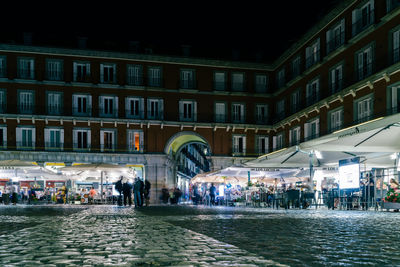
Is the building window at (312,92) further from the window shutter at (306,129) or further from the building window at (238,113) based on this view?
the building window at (238,113)

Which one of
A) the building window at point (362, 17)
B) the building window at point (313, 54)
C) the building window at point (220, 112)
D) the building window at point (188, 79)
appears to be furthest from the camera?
the building window at point (220, 112)

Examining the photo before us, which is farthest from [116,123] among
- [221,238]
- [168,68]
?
[221,238]

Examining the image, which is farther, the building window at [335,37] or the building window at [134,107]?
the building window at [134,107]

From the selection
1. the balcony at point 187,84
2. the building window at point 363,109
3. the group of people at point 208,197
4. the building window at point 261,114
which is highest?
the balcony at point 187,84

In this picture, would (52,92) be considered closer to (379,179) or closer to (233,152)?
(233,152)

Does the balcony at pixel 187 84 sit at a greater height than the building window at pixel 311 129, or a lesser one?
greater

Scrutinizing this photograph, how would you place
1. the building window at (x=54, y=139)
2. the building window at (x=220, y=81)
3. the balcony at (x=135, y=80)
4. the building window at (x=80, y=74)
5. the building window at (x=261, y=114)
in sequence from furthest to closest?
the building window at (x=261, y=114), the building window at (x=220, y=81), the balcony at (x=135, y=80), the building window at (x=80, y=74), the building window at (x=54, y=139)

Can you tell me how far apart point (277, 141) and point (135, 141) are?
44.1ft

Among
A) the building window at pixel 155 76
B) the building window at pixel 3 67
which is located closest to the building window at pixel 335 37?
the building window at pixel 155 76

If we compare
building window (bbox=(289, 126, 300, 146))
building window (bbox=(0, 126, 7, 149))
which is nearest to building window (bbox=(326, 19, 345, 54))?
building window (bbox=(289, 126, 300, 146))

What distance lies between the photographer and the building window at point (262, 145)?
47.0 meters

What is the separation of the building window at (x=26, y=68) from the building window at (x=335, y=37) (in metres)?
26.0

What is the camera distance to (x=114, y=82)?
44.9 metres

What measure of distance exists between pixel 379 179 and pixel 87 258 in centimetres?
1584
